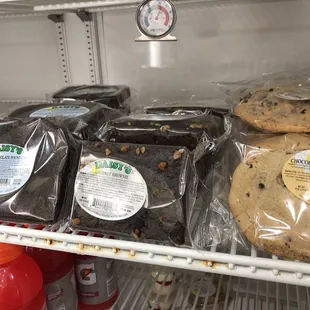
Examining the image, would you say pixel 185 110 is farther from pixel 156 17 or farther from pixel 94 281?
pixel 94 281

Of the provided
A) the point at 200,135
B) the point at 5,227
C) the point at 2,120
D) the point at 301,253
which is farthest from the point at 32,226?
the point at 301,253

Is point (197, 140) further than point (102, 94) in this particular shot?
No

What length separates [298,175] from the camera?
2.06 feet

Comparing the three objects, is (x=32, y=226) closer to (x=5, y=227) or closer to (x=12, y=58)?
(x=5, y=227)

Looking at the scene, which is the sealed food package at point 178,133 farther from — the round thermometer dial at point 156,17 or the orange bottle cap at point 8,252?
the orange bottle cap at point 8,252

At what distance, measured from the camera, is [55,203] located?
0.72m

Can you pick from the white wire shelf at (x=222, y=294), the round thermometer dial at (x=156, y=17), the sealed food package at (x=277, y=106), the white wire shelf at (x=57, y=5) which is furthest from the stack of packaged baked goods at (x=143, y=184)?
the white wire shelf at (x=222, y=294)

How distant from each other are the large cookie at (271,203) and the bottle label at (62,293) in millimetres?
476

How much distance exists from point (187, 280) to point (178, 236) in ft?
1.94

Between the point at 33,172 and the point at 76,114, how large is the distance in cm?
18

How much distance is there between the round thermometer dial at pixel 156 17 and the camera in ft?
2.46

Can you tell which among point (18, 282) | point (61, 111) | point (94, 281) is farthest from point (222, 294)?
point (61, 111)

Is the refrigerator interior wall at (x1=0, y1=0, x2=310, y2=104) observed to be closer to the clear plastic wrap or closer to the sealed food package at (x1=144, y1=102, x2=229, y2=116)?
the sealed food package at (x1=144, y1=102, x2=229, y2=116)

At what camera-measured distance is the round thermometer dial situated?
75 centimetres
